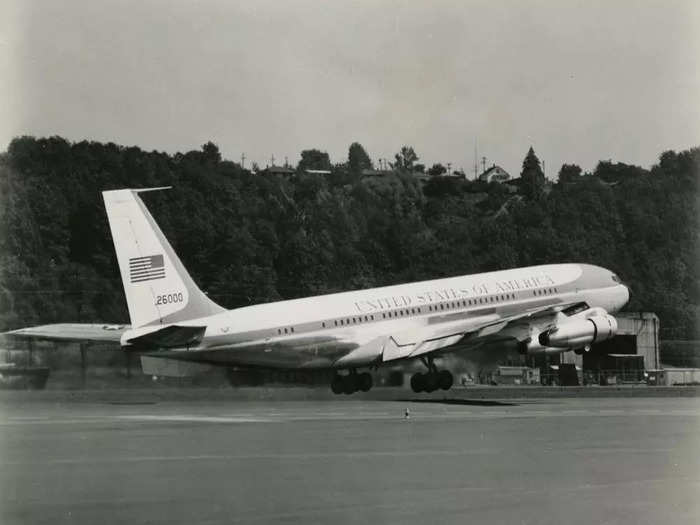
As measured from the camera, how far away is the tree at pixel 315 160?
408ft

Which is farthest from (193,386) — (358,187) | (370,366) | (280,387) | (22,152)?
(22,152)

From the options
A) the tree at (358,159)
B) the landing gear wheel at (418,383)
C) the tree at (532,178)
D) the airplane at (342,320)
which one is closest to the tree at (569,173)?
the tree at (532,178)

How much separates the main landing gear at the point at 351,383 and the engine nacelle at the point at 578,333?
340 inches

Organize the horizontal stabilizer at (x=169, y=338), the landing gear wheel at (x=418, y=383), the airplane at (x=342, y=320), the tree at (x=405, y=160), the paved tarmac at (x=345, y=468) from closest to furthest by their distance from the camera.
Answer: the paved tarmac at (x=345, y=468), the horizontal stabilizer at (x=169, y=338), the airplane at (x=342, y=320), the landing gear wheel at (x=418, y=383), the tree at (x=405, y=160)

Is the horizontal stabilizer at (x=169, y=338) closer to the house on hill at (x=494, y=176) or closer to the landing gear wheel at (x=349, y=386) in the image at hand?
the landing gear wheel at (x=349, y=386)

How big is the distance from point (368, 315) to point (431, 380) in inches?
188

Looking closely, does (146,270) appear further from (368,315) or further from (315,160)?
(315,160)

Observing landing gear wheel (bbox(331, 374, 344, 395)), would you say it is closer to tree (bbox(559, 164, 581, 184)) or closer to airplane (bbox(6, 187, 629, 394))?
airplane (bbox(6, 187, 629, 394))

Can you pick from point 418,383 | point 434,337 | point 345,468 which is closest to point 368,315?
point 434,337

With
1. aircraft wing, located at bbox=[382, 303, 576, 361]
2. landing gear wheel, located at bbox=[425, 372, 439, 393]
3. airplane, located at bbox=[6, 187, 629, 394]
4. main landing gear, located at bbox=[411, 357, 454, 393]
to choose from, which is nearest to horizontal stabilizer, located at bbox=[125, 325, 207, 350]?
airplane, located at bbox=[6, 187, 629, 394]

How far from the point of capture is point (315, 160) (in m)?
125

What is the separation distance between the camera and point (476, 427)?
4088 centimetres

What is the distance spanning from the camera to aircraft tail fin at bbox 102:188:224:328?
53.1 meters

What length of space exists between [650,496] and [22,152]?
11062 cm
